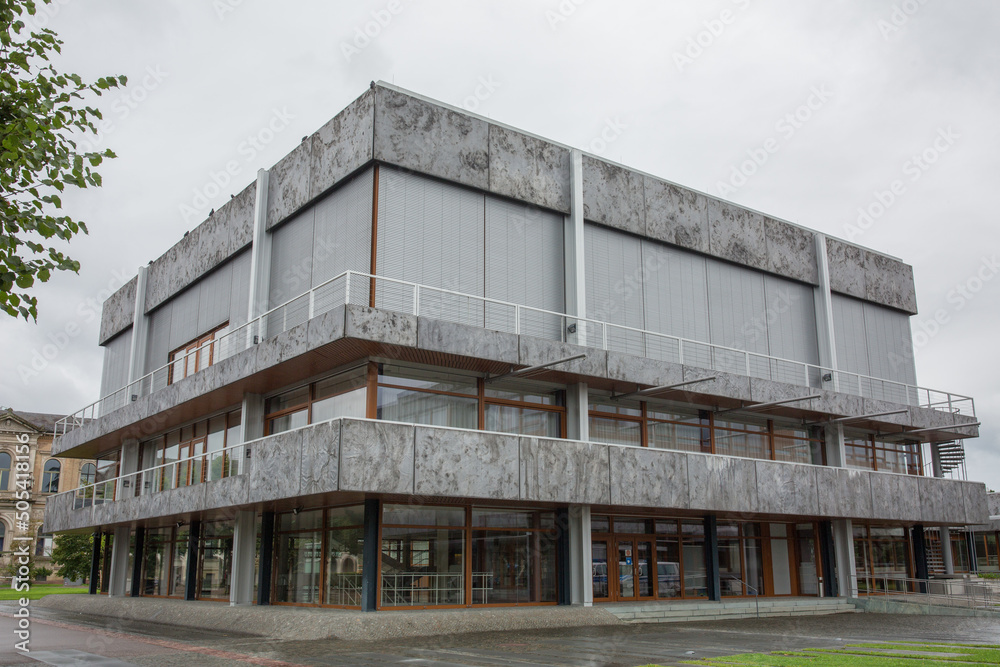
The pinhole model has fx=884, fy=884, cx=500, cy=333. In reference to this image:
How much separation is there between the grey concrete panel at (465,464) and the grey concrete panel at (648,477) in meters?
3.11

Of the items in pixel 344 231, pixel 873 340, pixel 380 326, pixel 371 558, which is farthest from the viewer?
pixel 873 340

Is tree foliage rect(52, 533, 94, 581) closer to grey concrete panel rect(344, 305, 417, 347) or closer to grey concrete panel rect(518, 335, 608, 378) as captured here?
grey concrete panel rect(344, 305, 417, 347)

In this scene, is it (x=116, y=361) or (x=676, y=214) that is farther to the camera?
(x=116, y=361)

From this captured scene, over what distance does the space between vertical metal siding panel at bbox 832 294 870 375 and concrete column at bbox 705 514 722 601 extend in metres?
8.80

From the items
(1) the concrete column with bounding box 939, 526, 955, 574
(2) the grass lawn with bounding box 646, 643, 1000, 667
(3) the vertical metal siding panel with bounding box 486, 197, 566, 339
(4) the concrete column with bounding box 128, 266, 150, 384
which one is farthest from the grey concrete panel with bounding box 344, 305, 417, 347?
(1) the concrete column with bounding box 939, 526, 955, 574

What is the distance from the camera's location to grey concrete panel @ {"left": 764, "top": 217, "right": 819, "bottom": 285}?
2966cm

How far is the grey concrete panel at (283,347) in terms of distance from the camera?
19.8 meters

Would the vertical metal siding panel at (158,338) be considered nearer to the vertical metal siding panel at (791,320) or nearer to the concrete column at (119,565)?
the concrete column at (119,565)

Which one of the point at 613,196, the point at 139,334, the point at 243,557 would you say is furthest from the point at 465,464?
the point at 139,334

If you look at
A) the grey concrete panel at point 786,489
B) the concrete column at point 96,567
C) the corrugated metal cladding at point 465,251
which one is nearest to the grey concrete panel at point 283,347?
the corrugated metal cladding at point 465,251

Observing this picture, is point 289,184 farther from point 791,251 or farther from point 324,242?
point 791,251

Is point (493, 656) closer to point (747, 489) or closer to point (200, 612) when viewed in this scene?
point (200, 612)

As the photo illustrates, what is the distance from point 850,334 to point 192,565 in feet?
76.9

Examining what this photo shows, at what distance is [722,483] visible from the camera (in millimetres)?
23750
